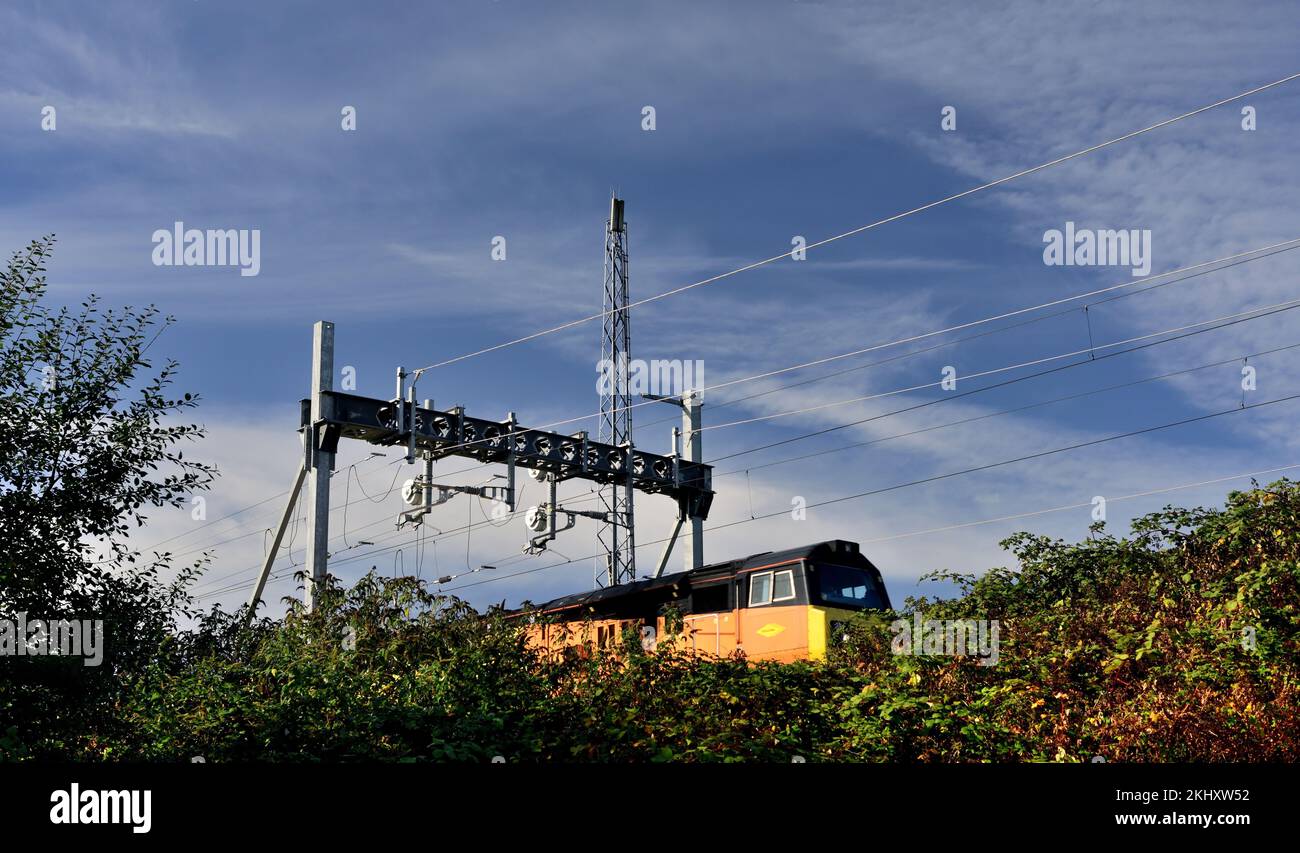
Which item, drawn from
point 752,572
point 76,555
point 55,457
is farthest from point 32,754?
point 752,572

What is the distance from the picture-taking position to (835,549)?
24219 mm

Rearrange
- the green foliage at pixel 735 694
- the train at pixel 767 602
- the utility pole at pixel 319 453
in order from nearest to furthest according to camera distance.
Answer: the green foliage at pixel 735 694
the train at pixel 767 602
the utility pole at pixel 319 453

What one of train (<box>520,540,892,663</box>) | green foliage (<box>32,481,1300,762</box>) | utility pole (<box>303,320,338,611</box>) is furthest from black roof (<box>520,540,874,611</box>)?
utility pole (<box>303,320,338,611</box>)

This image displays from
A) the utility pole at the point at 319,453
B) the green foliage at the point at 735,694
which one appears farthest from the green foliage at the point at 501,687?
the utility pole at the point at 319,453

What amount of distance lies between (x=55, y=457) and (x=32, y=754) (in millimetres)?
3661

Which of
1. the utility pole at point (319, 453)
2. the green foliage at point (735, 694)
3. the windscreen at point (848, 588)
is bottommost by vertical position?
the green foliage at point (735, 694)

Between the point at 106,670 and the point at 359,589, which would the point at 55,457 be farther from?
the point at 359,589

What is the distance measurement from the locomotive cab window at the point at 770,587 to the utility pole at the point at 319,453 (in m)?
12.2

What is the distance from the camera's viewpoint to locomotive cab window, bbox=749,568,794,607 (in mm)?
23891

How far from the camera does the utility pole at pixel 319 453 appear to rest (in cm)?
3005

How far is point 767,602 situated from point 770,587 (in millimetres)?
339

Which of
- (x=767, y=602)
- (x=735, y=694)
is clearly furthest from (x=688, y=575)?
(x=735, y=694)

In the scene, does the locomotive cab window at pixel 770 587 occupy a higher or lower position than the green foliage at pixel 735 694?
higher

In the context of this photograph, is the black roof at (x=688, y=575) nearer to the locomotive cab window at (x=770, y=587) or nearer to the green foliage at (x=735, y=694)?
the locomotive cab window at (x=770, y=587)
